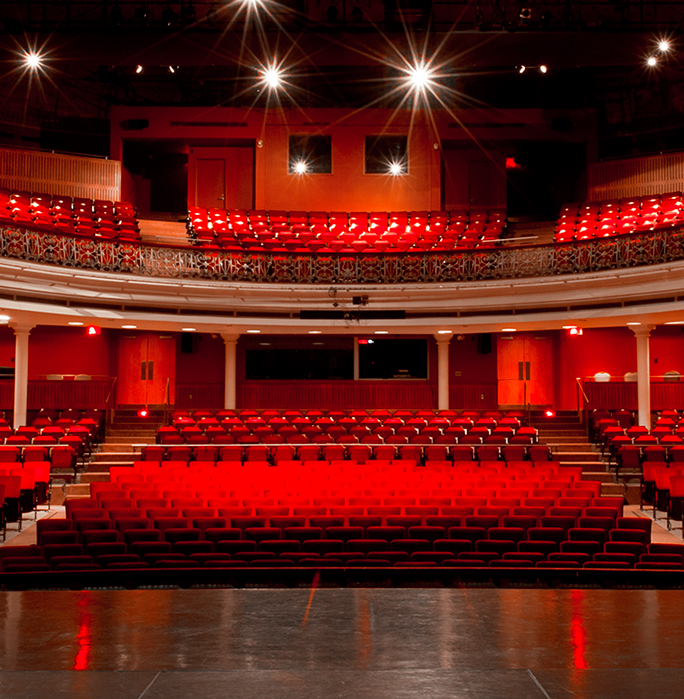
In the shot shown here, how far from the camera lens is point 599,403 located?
1666 cm

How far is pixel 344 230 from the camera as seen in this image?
58.4 ft

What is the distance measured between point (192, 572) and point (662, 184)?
18.3 metres

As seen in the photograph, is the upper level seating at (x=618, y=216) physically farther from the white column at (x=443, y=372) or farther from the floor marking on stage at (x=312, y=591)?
the floor marking on stage at (x=312, y=591)

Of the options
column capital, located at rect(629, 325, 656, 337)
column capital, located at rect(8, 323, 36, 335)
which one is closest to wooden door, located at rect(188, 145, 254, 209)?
column capital, located at rect(8, 323, 36, 335)

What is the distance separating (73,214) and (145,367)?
440 centimetres

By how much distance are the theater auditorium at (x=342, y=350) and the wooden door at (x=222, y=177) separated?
85 millimetres

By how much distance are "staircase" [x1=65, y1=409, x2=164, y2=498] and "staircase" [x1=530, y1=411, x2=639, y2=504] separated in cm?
845

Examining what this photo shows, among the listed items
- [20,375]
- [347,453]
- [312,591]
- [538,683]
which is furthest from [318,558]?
[20,375]

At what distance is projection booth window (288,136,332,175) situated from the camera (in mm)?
20078

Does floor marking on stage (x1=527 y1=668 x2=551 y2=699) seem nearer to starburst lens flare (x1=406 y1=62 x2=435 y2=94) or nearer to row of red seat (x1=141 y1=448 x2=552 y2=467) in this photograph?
row of red seat (x1=141 y1=448 x2=552 y2=467)

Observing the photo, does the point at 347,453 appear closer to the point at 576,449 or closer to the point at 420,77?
the point at 576,449

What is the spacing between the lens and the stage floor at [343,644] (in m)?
2.50

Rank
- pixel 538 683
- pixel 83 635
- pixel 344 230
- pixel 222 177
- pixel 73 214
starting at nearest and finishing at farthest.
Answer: pixel 538 683
pixel 83 635
pixel 73 214
pixel 344 230
pixel 222 177

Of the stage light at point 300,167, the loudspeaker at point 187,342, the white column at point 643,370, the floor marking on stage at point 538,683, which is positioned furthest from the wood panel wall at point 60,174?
the floor marking on stage at point 538,683
